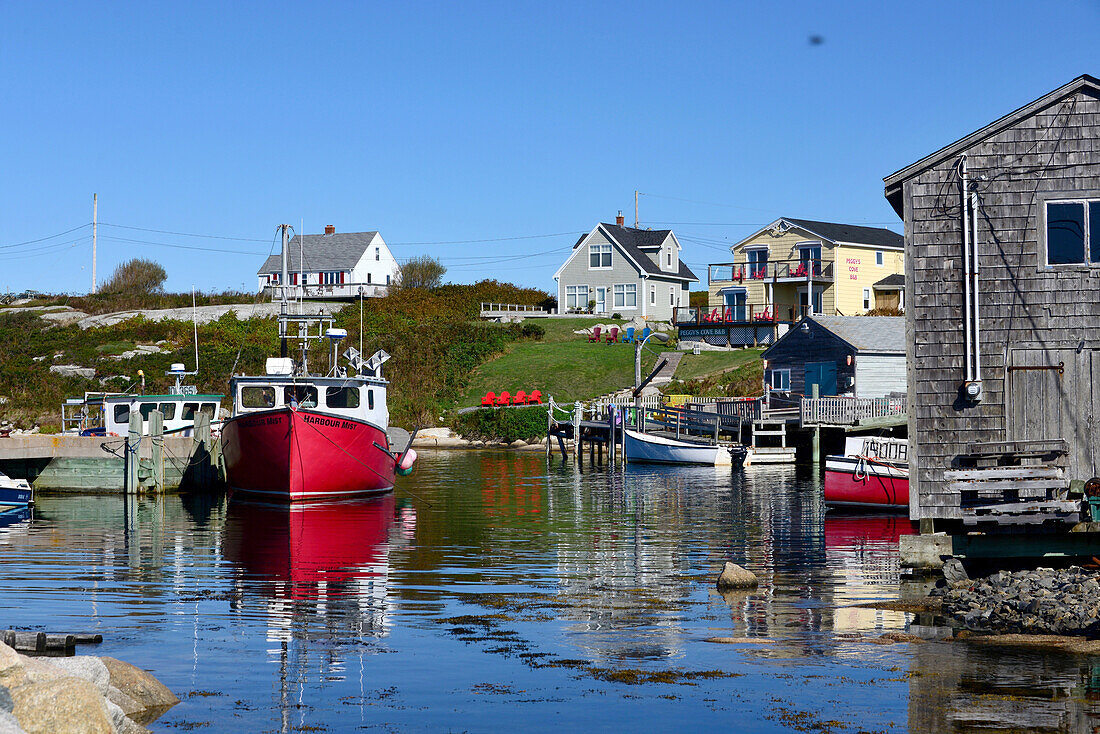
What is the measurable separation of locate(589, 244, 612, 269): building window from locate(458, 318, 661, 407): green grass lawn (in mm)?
10447

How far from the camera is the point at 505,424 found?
60.5 metres

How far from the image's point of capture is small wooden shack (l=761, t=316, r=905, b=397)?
48.1 metres

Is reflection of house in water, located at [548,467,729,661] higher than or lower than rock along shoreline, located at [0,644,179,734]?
lower

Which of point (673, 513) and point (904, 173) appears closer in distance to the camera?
point (904, 173)

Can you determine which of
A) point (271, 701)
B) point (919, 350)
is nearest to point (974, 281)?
point (919, 350)

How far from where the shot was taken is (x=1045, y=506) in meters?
17.0

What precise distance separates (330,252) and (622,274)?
3163 centimetres

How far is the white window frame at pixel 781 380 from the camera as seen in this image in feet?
171

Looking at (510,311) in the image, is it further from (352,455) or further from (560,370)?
(352,455)

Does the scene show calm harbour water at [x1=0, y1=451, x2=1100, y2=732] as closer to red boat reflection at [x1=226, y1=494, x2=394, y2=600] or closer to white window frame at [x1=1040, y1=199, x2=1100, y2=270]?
red boat reflection at [x1=226, y1=494, x2=394, y2=600]

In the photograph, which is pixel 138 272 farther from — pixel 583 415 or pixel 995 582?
pixel 995 582

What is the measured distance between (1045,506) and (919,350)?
2979mm

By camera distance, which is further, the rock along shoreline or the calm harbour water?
the calm harbour water

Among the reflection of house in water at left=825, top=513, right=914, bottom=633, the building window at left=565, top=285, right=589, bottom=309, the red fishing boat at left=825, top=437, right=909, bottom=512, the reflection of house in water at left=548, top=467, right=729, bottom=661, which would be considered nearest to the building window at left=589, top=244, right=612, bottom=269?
the building window at left=565, top=285, right=589, bottom=309
